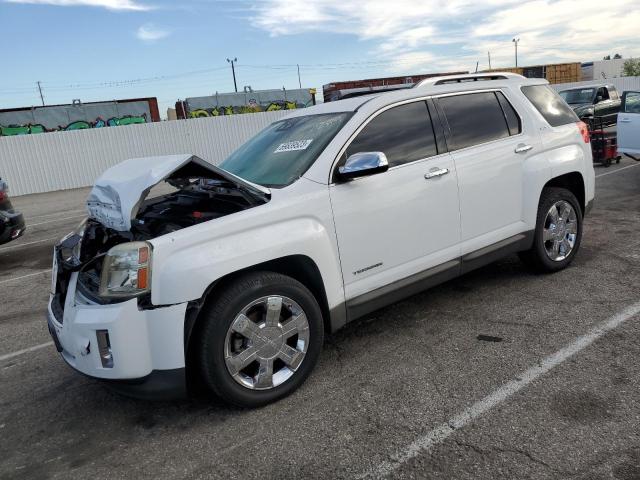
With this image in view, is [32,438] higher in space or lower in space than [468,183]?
lower

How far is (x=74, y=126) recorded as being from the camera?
107 feet

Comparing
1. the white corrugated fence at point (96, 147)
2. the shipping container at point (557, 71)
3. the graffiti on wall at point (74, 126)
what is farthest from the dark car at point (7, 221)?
the shipping container at point (557, 71)

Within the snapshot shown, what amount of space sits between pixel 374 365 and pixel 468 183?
5.21 ft

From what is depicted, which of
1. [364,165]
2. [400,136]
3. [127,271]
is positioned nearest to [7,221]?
[127,271]

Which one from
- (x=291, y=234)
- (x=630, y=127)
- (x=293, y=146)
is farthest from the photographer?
(x=630, y=127)

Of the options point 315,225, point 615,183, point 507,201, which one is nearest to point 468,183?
point 507,201

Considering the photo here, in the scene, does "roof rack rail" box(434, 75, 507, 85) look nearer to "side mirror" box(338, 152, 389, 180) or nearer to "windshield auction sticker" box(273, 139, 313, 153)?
"windshield auction sticker" box(273, 139, 313, 153)

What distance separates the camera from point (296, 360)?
332 centimetres

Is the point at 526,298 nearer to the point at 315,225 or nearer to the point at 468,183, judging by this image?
the point at 468,183

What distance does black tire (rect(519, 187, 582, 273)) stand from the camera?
15.8ft

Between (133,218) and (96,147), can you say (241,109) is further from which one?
(133,218)

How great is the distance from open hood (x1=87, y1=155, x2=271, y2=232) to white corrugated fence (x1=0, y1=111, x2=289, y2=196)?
19.9m

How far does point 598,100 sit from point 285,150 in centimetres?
1728

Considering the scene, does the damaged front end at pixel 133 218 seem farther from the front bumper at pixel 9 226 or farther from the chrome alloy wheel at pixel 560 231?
the front bumper at pixel 9 226
